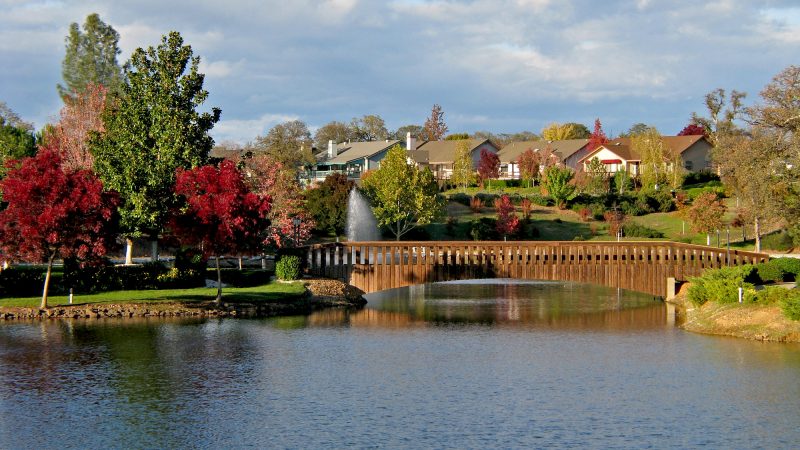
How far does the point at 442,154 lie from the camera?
154000mm

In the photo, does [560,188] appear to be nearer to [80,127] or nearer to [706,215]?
[706,215]

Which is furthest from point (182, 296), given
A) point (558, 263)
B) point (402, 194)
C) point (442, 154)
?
point (442, 154)

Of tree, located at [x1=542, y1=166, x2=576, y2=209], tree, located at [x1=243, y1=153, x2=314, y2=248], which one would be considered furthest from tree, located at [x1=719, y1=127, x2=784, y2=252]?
tree, located at [x1=243, y1=153, x2=314, y2=248]

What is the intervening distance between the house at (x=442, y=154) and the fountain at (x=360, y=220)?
146ft

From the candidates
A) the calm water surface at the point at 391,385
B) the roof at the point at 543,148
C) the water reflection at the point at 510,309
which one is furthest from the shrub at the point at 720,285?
the roof at the point at 543,148

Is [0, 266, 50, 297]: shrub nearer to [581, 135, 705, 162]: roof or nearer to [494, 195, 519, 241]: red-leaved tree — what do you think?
[494, 195, 519, 241]: red-leaved tree

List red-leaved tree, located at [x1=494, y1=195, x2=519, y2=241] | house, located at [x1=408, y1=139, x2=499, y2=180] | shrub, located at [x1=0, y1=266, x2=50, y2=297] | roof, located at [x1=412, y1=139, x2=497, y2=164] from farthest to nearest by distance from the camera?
roof, located at [x1=412, y1=139, x2=497, y2=164] < house, located at [x1=408, y1=139, x2=499, y2=180] < red-leaved tree, located at [x1=494, y1=195, x2=519, y2=241] < shrub, located at [x1=0, y1=266, x2=50, y2=297]

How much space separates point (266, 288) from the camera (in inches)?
2431

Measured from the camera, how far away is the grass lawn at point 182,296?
55.7m

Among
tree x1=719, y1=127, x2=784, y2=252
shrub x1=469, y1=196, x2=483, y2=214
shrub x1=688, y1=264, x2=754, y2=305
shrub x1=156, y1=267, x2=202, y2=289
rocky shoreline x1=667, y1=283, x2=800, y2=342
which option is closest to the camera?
rocky shoreline x1=667, y1=283, x2=800, y2=342

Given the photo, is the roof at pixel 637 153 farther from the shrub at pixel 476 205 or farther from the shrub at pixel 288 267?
the shrub at pixel 288 267

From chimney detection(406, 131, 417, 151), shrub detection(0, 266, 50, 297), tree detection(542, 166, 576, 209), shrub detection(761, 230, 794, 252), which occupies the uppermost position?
chimney detection(406, 131, 417, 151)

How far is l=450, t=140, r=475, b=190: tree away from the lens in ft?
433

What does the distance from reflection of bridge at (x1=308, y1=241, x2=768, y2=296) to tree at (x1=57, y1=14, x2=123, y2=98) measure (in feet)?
194
